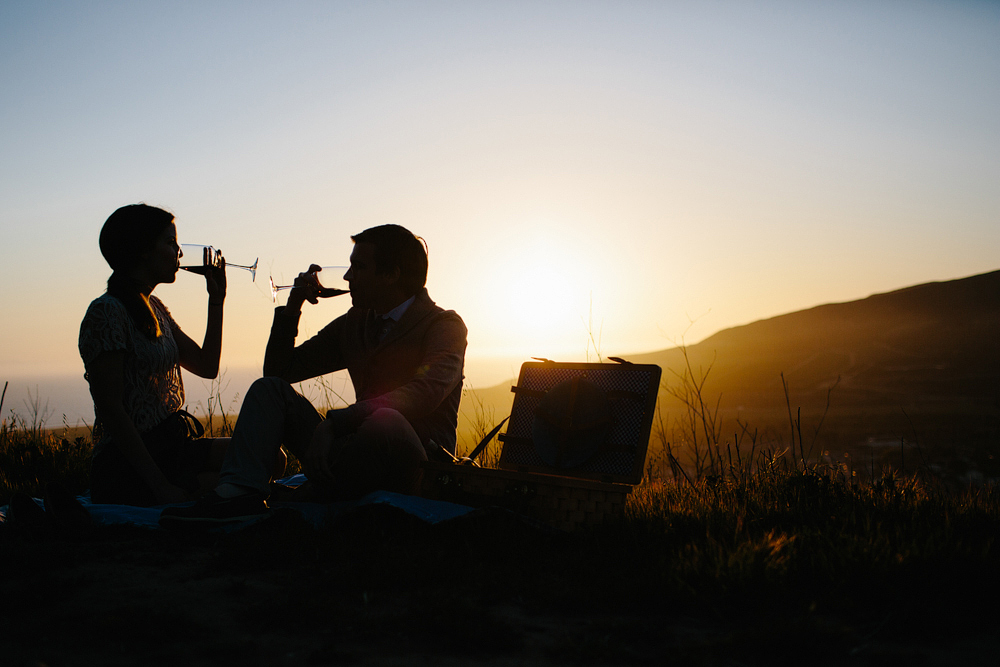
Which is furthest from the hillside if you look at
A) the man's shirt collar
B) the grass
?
the grass

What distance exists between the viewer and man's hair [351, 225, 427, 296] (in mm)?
3738

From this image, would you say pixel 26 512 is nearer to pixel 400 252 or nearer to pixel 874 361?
pixel 400 252

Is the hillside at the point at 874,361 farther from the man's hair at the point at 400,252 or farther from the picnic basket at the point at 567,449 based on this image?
the man's hair at the point at 400,252

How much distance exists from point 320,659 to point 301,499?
5.76 ft

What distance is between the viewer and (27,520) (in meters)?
3.03

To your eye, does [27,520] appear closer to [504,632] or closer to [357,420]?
[357,420]

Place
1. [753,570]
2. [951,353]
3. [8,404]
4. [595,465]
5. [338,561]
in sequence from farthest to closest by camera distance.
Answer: [951,353]
[8,404]
[595,465]
[338,561]
[753,570]

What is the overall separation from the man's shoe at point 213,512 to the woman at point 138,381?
358 millimetres

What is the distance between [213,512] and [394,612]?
1408mm

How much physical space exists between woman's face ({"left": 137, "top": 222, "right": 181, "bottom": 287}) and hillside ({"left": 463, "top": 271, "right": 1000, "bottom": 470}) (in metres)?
18.1

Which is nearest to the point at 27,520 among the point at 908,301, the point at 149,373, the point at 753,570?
the point at 149,373

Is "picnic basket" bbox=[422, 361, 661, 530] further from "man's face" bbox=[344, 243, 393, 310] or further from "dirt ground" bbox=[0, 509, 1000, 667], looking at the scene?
"man's face" bbox=[344, 243, 393, 310]

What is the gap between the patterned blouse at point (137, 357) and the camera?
124 inches

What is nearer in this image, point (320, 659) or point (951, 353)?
point (320, 659)
